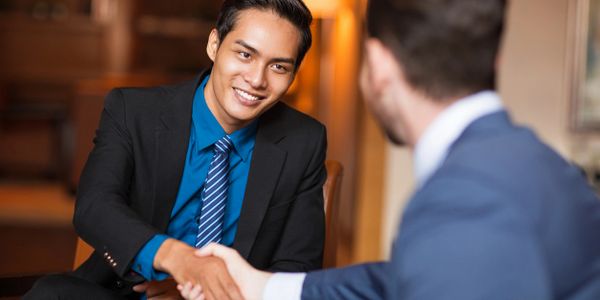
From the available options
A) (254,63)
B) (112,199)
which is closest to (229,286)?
(112,199)

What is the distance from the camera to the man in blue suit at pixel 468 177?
4.12ft

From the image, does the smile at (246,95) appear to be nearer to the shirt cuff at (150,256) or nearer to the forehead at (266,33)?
the forehead at (266,33)

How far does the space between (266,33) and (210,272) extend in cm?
71

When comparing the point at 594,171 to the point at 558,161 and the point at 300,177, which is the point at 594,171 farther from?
the point at 558,161

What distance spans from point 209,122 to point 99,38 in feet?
20.9

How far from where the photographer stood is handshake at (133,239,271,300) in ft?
6.33

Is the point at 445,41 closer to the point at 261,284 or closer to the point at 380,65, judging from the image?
the point at 380,65

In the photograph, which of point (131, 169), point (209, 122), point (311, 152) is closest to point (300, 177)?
point (311, 152)

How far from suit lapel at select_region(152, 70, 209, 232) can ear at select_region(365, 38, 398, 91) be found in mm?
997

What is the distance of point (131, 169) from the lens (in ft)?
7.74

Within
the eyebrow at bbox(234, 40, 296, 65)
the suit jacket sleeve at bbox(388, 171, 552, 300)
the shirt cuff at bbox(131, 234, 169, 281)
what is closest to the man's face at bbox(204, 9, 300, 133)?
the eyebrow at bbox(234, 40, 296, 65)

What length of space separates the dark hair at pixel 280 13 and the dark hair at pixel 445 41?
0.95 meters

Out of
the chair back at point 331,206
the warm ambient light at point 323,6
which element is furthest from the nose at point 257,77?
the warm ambient light at point 323,6

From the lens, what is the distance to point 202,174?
2.43 metres
